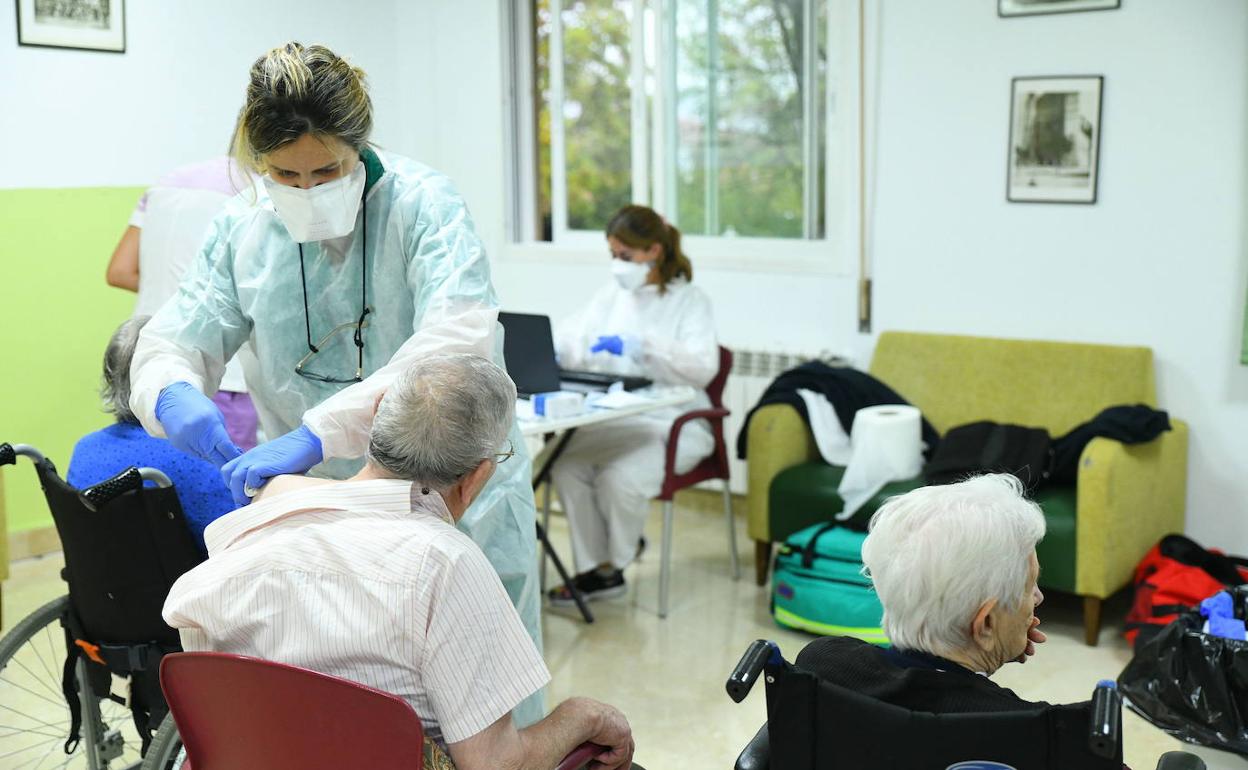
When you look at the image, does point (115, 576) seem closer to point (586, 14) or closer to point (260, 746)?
point (260, 746)

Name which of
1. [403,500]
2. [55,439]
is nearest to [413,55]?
[55,439]

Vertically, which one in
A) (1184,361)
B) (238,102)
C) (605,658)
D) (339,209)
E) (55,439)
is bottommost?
(605,658)

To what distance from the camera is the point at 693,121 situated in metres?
4.91

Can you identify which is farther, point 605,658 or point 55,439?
point 55,439

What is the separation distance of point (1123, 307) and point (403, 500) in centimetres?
305

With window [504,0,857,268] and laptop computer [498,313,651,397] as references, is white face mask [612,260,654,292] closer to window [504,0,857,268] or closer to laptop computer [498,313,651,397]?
laptop computer [498,313,651,397]

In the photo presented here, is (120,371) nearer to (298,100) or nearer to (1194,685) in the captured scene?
(298,100)

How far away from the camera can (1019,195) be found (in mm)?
4094

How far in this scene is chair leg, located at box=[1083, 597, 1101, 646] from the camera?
3484mm

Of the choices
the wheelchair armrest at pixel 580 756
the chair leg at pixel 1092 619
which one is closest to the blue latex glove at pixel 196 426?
the wheelchair armrest at pixel 580 756

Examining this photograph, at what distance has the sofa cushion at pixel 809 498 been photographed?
3.71 meters

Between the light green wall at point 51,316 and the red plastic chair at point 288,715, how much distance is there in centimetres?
302

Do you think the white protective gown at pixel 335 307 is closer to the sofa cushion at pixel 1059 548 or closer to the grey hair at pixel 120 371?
the grey hair at pixel 120 371

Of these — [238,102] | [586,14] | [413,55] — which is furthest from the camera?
[413,55]
